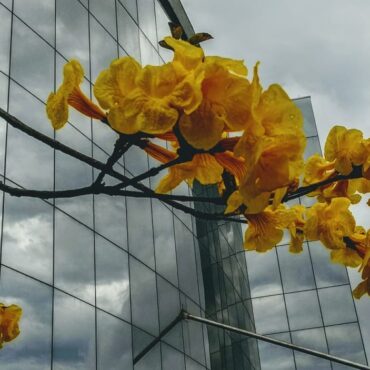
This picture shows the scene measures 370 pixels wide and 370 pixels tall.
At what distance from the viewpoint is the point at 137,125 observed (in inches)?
35.2

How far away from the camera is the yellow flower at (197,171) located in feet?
3.43

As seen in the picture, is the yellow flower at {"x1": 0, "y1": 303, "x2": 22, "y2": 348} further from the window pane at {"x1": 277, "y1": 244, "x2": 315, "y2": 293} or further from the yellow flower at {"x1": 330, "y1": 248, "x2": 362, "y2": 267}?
the window pane at {"x1": 277, "y1": 244, "x2": 315, "y2": 293}

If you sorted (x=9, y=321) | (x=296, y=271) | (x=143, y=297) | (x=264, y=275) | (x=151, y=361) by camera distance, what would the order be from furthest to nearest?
(x=264, y=275), (x=296, y=271), (x=143, y=297), (x=151, y=361), (x=9, y=321)

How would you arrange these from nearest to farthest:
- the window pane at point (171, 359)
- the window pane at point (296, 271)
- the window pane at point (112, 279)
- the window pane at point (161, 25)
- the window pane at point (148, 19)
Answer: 1. the window pane at point (112, 279)
2. the window pane at point (171, 359)
3. the window pane at point (148, 19)
4. the window pane at point (161, 25)
5. the window pane at point (296, 271)

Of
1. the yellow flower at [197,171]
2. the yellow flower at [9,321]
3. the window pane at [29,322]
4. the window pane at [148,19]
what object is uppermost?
the window pane at [148,19]

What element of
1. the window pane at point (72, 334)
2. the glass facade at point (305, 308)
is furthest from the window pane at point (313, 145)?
the window pane at point (72, 334)

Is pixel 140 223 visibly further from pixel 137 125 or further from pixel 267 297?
pixel 137 125

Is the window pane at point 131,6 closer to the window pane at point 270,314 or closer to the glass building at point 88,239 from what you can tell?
the glass building at point 88,239

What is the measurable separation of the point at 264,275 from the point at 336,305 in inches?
122

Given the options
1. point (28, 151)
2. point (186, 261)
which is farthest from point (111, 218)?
point (186, 261)

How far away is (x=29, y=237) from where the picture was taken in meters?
10.2

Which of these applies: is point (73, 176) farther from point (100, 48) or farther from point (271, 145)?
point (271, 145)

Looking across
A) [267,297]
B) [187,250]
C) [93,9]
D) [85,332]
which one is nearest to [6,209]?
[85,332]

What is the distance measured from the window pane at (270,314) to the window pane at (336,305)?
154 cm
